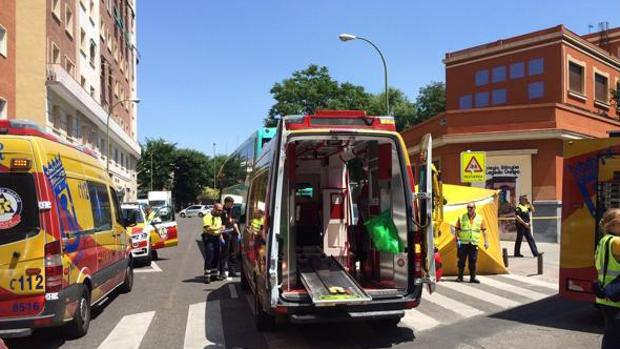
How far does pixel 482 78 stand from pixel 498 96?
205 centimetres

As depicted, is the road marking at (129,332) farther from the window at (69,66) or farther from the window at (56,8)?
the window at (69,66)

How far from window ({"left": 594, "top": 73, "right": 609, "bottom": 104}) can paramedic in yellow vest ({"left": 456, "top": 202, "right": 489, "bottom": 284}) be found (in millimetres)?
28027

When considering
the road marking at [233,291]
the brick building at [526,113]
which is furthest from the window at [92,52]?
the road marking at [233,291]

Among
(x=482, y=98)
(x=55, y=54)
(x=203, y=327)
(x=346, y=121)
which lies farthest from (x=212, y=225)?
(x=482, y=98)

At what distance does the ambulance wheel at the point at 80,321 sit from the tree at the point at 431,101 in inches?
2318

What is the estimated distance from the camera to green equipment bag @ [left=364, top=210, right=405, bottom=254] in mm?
7168

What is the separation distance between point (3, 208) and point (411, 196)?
4.52 meters

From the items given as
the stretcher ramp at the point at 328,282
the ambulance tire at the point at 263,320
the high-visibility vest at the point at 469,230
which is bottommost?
the ambulance tire at the point at 263,320

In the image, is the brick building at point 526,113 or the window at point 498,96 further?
the window at point 498,96

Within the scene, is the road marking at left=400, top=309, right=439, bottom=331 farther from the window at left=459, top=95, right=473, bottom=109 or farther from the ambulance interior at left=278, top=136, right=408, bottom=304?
the window at left=459, top=95, right=473, bottom=109

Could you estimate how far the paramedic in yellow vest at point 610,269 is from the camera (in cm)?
441

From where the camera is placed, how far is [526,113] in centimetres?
2228

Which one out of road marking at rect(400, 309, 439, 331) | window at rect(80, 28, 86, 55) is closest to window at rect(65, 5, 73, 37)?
window at rect(80, 28, 86, 55)

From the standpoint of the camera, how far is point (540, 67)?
34656mm
